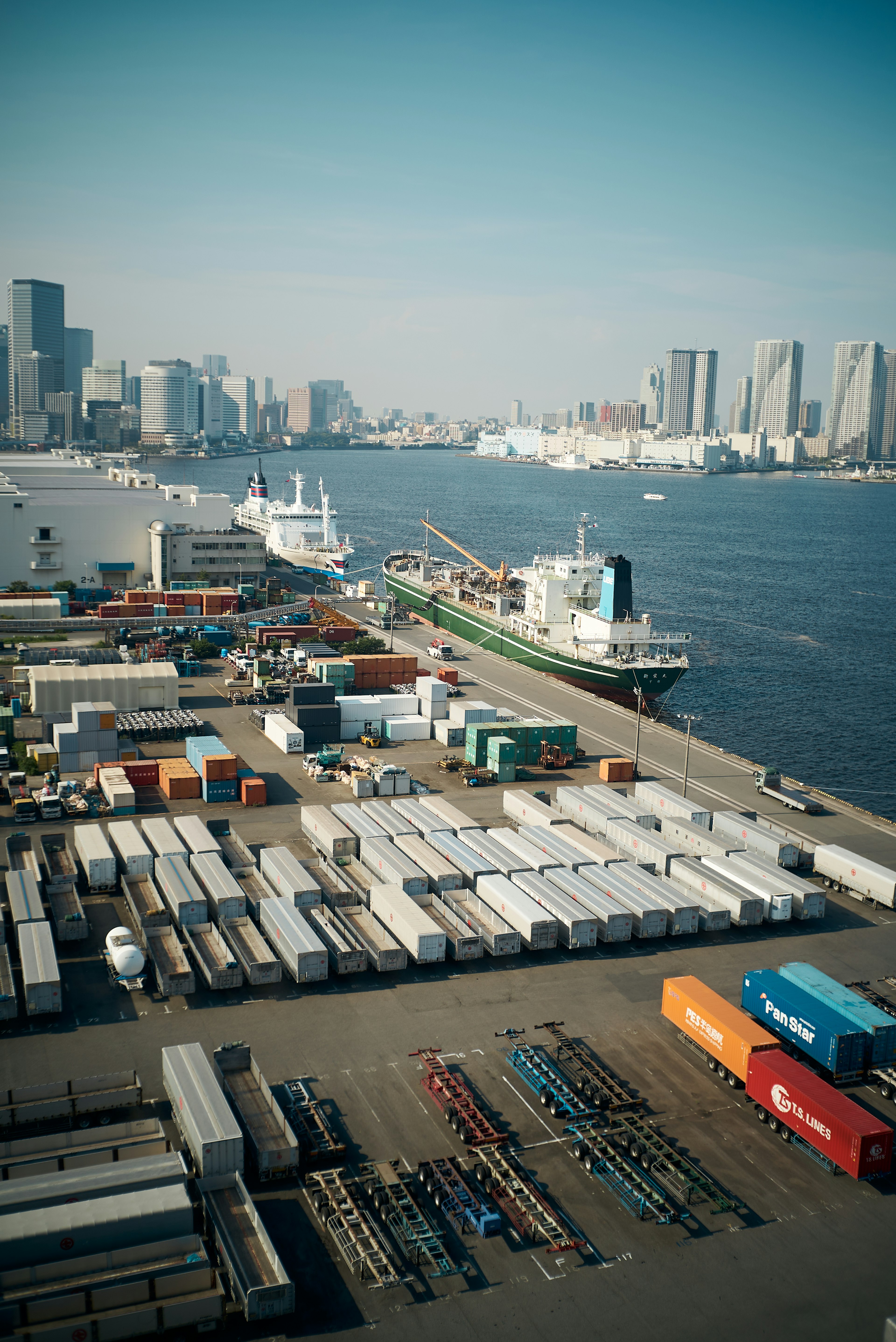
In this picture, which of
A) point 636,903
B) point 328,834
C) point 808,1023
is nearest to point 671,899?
point 636,903

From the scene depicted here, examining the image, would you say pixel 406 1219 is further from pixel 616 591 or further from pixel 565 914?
pixel 616 591

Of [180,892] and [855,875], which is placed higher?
[180,892]

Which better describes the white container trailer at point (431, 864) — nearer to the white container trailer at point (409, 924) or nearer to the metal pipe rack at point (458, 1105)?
the white container trailer at point (409, 924)

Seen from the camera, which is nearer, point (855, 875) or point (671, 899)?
point (671, 899)

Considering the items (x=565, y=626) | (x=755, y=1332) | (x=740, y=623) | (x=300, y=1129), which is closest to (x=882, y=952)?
(x=755, y=1332)

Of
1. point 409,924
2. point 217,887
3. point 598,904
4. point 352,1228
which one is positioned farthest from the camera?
point 598,904

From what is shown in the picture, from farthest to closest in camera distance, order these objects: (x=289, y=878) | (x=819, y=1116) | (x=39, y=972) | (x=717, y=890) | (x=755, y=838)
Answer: (x=755, y=838) < (x=717, y=890) < (x=289, y=878) < (x=39, y=972) < (x=819, y=1116)

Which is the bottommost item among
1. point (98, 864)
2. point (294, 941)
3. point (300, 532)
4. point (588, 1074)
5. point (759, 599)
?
point (588, 1074)
